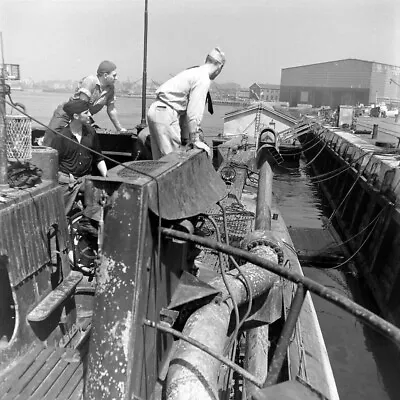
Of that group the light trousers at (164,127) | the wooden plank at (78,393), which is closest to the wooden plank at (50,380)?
the wooden plank at (78,393)

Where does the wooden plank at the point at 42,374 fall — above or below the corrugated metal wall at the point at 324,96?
below

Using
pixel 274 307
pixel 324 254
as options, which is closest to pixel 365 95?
pixel 324 254

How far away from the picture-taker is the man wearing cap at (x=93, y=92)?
19.1 feet

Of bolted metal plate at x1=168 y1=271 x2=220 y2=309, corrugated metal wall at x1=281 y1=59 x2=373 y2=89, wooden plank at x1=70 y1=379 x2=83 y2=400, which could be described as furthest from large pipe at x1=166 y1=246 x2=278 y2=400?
corrugated metal wall at x1=281 y1=59 x2=373 y2=89

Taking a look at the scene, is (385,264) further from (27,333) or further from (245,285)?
(27,333)

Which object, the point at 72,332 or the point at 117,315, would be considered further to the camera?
the point at 72,332

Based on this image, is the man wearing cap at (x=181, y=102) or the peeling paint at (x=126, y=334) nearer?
the peeling paint at (x=126, y=334)

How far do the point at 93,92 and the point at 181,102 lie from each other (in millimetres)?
1402

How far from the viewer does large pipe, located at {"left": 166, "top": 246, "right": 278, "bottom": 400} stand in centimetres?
285

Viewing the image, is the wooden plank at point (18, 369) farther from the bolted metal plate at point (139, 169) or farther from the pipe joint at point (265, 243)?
the pipe joint at point (265, 243)

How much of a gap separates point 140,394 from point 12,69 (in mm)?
2888

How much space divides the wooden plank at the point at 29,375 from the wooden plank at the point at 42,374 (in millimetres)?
23

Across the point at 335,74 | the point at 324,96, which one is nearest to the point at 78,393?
the point at 324,96

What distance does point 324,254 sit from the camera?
16.0 m
